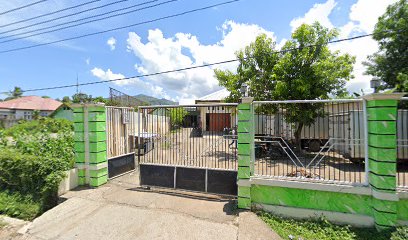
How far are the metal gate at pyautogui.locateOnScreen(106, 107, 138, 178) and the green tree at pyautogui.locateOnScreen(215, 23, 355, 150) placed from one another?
18.9 feet

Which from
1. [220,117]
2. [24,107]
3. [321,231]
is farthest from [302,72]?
[24,107]

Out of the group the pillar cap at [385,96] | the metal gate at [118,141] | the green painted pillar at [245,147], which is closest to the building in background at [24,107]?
the metal gate at [118,141]

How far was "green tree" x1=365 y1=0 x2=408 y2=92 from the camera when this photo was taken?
41.4ft

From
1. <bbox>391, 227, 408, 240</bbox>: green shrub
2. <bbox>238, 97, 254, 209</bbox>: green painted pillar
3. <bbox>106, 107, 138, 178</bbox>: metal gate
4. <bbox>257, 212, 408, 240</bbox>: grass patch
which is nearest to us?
<bbox>391, 227, 408, 240</bbox>: green shrub

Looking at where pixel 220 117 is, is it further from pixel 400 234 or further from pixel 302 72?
pixel 400 234

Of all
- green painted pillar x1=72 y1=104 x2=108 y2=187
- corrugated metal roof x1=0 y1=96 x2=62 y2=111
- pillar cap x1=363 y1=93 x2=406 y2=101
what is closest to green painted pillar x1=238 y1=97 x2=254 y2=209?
pillar cap x1=363 y1=93 x2=406 y2=101

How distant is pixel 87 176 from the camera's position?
561 centimetres

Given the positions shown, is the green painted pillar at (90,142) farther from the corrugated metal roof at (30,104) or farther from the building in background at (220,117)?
the corrugated metal roof at (30,104)

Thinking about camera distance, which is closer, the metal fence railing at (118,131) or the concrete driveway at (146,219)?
the concrete driveway at (146,219)

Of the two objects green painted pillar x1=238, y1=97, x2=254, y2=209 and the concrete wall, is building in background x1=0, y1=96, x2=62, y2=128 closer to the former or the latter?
green painted pillar x1=238, y1=97, x2=254, y2=209

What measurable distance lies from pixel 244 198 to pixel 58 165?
4522 mm

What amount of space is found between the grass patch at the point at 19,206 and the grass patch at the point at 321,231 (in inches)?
192

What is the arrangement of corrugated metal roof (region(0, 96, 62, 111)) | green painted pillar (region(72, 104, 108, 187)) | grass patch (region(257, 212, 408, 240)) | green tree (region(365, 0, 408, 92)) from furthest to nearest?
corrugated metal roof (region(0, 96, 62, 111)), green tree (region(365, 0, 408, 92)), green painted pillar (region(72, 104, 108, 187)), grass patch (region(257, 212, 408, 240))

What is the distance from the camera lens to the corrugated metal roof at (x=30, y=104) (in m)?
34.7
